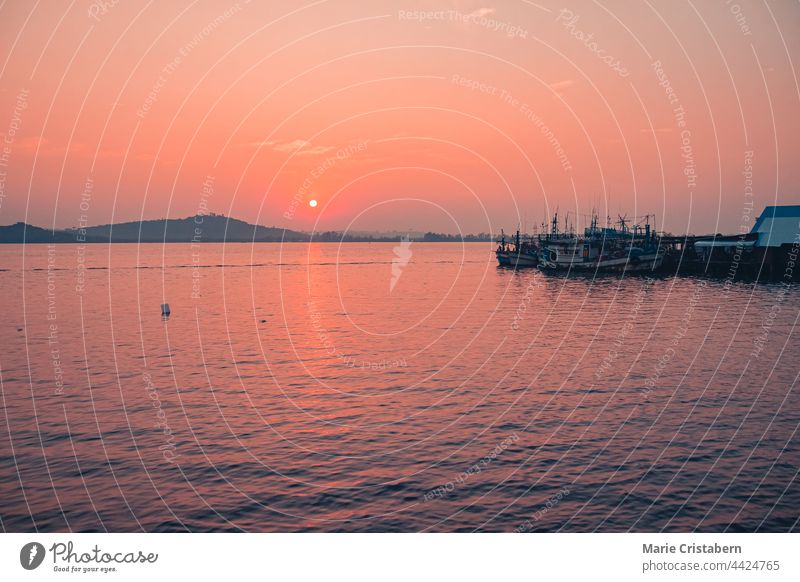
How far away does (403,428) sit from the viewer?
77.4 feet

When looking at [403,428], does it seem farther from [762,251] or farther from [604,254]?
[604,254]

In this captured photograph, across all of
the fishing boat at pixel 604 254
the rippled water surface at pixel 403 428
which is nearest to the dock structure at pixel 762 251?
the fishing boat at pixel 604 254

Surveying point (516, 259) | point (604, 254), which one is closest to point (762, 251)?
point (604, 254)

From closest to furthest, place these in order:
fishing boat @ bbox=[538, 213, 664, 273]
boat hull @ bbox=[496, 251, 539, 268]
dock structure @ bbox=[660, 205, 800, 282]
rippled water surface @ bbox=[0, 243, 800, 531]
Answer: rippled water surface @ bbox=[0, 243, 800, 531]
dock structure @ bbox=[660, 205, 800, 282]
fishing boat @ bbox=[538, 213, 664, 273]
boat hull @ bbox=[496, 251, 539, 268]

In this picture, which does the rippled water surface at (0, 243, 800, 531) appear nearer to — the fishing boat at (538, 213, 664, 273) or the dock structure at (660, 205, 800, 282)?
the dock structure at (660, 205, 800, 282)

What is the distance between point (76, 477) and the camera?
1830 centimetres

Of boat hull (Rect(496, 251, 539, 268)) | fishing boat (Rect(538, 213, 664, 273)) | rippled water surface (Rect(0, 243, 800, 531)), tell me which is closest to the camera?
rippled water surface (Rect(0, 243, 800, 531))

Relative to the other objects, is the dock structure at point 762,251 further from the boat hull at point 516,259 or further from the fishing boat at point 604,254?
the boat hull at point 516,259

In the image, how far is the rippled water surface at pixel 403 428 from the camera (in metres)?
15.9

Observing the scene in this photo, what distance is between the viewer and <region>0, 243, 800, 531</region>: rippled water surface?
15.9m

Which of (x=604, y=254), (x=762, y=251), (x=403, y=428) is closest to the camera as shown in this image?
(x=403, y=428)

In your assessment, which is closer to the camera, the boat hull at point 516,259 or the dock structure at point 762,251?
the dock structure at point 762,251

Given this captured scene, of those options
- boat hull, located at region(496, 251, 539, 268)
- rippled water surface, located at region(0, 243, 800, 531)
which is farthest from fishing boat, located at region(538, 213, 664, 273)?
rippled water surface, located at region(0, 243, 800, 531)

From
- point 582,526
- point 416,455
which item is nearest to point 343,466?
point 416,455
